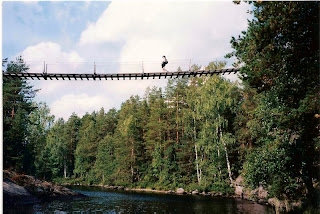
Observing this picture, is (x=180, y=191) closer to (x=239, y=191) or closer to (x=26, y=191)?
(x=239, y=191)

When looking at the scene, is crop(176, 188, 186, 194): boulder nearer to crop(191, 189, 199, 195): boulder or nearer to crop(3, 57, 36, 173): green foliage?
crop(191, 189, 199, 195): boulder

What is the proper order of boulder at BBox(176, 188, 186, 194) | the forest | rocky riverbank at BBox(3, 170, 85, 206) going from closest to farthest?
the forest < rocky riverbank at BBox(3, 170, 85, 206) < boulder at BBox(176, 188, 186, 194)

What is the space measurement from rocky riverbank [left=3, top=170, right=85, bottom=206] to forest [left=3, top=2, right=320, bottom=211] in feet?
21.6

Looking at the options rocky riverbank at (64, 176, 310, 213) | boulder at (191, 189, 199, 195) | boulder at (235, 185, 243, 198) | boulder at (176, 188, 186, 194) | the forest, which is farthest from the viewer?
boulder at (176, 188, 186, 194)

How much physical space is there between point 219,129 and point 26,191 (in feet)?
67.9

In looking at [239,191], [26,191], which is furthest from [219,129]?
[26,191]

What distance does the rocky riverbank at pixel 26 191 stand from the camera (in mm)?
20094

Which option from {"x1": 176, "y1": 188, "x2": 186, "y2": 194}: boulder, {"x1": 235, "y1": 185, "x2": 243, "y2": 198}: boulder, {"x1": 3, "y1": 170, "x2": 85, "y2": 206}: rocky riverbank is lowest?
{"x1": 176, "y1": 188, "x2": 186, "y2": 194}: boulder

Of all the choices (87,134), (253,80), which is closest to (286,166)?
(253,80)

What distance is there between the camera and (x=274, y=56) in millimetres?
9977

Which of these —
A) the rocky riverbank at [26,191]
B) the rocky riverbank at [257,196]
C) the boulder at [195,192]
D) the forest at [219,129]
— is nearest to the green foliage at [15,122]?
the forest at [219,129]

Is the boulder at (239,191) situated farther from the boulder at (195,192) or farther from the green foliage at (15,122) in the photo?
the green foliage at (15,122)

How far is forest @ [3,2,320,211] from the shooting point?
32.3 feet

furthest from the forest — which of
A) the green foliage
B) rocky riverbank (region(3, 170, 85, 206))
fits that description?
rocky riverbank (region(3, 170, 85, 206))
